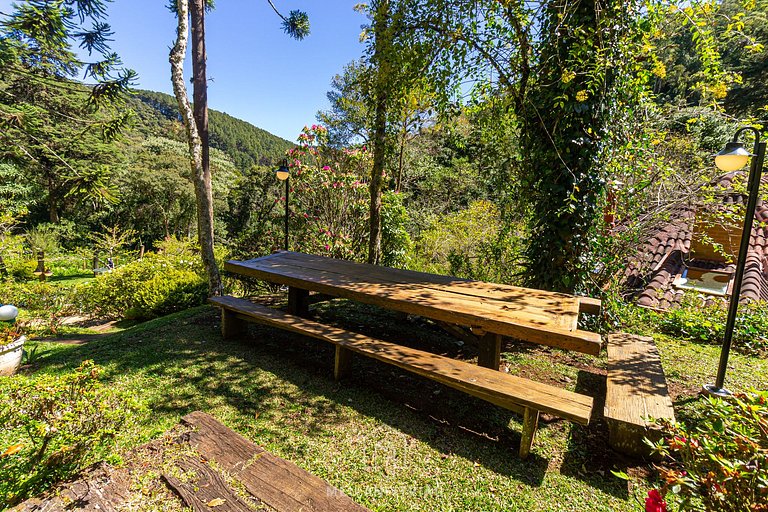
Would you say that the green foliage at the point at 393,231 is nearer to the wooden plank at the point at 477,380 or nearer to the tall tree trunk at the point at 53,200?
the wooden plank at the point at 477,380

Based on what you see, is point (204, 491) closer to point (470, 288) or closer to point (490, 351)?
point (490, 351)

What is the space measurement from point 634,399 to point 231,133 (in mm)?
47876

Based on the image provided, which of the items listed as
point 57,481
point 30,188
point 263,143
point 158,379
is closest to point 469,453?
point 57,481

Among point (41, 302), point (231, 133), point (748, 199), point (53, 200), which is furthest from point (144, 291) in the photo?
point (231, 133)

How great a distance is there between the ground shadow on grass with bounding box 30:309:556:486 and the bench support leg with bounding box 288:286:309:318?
32 cm

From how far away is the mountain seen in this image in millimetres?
36681

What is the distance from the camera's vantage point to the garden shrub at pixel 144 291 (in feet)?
19.1

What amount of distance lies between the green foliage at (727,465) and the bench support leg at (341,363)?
2292 millimetres

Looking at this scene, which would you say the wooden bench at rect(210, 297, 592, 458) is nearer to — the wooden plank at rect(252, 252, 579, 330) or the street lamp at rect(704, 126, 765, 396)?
the wooden plank at rect(252, 252, 579, 330)

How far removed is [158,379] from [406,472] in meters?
2.40

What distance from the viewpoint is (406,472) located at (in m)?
2.09

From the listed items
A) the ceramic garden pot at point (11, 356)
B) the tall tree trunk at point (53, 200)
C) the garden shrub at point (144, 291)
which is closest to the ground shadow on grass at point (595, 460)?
the ceramic garden pot at point (11, 356)

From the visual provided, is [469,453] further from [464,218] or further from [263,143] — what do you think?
[263,143]

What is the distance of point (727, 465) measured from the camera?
1100 millimetres
